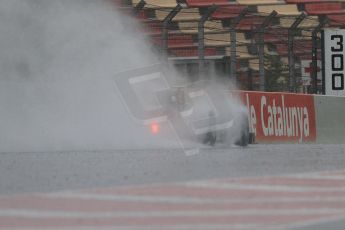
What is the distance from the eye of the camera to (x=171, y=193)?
11.0 metres

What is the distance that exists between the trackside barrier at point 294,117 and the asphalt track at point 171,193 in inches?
304

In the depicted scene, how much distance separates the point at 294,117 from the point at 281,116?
67cm

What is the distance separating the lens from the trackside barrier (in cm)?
2558

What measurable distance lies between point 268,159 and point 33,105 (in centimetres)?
520

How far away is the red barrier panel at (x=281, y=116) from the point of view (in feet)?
83.6

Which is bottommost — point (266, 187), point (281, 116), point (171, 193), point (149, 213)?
point (281, 116)

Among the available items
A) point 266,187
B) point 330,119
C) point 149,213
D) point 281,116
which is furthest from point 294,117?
point 149,213

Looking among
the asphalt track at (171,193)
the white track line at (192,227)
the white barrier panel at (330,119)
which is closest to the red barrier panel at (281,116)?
the white barrier panel at (330,119)

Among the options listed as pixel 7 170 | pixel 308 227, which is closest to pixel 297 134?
pixel 7 170

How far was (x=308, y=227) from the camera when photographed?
8.70 m

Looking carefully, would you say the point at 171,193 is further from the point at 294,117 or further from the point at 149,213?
the point at 294,117

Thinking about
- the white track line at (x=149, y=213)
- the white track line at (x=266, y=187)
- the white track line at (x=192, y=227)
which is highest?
the white track line at (x=192, y=227)

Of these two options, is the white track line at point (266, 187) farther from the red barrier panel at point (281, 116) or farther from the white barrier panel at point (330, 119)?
the white barrier panel at point (330, 119)

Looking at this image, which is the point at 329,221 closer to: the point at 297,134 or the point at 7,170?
the point at 7,170
